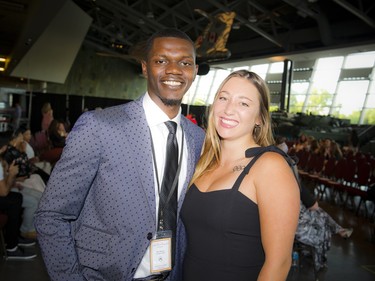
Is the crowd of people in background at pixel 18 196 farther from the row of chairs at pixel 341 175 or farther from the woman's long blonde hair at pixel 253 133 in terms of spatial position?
the row of chairs at pixel 341 175

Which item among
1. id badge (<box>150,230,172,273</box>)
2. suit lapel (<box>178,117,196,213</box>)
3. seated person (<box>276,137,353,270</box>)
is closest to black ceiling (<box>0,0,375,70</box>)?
seated person (<box>276,137,353,270</box>)

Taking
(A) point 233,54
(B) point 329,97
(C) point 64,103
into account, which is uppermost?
(A) point 233,54

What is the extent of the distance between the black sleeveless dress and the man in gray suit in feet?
0.57

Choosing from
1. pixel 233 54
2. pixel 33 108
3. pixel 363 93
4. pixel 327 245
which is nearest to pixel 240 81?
pixel 327 245

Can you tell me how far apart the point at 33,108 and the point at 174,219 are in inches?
557

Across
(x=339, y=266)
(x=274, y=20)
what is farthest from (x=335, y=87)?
(x=339, y=266)

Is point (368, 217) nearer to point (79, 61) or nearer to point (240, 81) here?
point (240, 81)

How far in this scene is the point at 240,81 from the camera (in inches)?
61.6

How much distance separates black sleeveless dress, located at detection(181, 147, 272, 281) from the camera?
1384mm

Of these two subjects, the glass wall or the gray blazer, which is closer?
the gray blazer

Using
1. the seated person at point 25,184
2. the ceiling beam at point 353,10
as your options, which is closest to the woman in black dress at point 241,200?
the seated person at point 25,184

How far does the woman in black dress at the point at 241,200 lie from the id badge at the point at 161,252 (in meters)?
0.11

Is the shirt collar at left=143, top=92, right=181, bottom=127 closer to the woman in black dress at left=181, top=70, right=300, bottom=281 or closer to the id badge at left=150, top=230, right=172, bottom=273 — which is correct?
the woman in black dress at left=181, top=70, right=300, bottom=281

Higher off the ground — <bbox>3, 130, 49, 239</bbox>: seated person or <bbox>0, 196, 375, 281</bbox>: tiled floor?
<bbox>3, 130, 49, 239</bbox>: seated person
